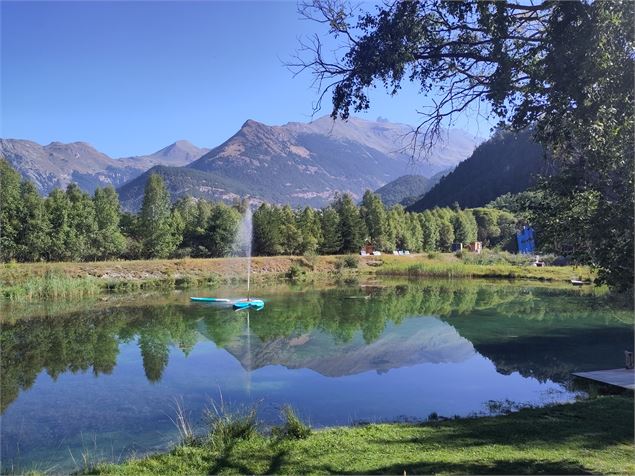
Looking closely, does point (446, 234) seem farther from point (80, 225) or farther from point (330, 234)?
point (80, 225)

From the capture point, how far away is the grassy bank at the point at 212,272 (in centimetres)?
2905

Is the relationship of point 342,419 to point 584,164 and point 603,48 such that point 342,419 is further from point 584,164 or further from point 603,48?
point 603,48

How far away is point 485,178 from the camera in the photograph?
A: 10769 centimetres

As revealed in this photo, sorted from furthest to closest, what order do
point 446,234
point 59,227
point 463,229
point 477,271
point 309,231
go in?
point 463,229 → point 446,234 → point 309,231 → point 477,271 → point 59,227

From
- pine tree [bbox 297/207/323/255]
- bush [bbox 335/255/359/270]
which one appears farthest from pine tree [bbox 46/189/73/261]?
bush [bbox 335/255/359/270]

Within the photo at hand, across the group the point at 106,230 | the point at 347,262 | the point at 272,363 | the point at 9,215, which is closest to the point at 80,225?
Result: the point at 106,230

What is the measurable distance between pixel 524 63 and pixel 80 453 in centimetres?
829

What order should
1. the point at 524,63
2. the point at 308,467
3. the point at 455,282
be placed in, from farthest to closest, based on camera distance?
1. the point at 455,282
2. the point at 308,467
3. the point at 524,63

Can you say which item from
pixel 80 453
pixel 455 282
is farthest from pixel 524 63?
pixel 455 282

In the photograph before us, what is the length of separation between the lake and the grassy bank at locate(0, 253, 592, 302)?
3688mm

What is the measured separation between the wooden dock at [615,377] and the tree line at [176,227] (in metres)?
16.6

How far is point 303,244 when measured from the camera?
49.5 metres

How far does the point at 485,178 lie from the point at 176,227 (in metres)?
81.0

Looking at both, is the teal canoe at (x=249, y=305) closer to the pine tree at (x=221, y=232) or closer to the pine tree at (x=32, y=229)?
the pine tree at (x=32, y=229)
